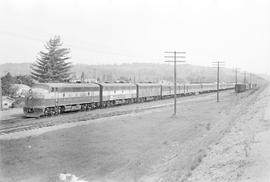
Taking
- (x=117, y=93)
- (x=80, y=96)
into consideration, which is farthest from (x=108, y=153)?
(x=117, y=93)

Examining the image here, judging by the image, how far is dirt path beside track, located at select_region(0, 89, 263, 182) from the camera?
15.3m

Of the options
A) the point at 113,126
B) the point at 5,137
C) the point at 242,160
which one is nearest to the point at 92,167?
the point at 5,137

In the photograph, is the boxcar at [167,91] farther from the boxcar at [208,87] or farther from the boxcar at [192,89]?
the boxcar at [208,87]

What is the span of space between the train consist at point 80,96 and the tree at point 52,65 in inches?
644

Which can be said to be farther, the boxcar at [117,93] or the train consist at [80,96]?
the boxcar at [117,93]

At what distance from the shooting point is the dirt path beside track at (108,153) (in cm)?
1527

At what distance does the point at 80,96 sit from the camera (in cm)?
3678

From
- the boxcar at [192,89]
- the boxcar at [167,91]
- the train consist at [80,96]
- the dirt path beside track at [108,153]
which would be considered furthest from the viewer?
the boxcar at [192,89]

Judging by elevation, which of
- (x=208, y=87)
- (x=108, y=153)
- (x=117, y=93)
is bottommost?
(x=108, y=153)

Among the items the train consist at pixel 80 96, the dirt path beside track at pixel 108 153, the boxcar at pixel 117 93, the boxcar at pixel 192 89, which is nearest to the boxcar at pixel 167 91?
the train consist at pixel 80 96

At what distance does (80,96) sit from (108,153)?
17913 mm

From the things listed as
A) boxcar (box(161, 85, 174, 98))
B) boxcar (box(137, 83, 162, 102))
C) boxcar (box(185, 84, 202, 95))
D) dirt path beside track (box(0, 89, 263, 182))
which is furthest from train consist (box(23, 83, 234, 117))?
boxcar (box(185, 84, 202, 95))

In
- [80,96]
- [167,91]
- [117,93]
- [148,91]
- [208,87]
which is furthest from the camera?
[208,87]

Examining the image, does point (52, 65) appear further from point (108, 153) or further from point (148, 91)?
point (108, 153)
